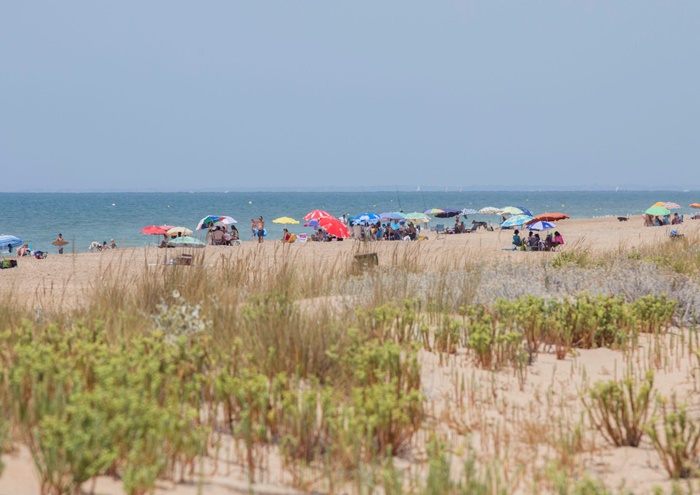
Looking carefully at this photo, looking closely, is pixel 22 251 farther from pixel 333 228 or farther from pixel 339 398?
pixel 339 398

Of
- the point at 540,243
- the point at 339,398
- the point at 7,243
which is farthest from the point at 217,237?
the point at 339,398

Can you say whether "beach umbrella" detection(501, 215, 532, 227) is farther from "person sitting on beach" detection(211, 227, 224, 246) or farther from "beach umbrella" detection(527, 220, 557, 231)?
"person sitting on beach" detection(211, 227, 224, 246)

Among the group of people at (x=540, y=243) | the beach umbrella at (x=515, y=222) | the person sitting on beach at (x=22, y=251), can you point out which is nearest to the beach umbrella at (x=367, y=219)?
the beach umbrella at (x=515, y=222)

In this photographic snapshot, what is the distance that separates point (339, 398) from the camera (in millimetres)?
3947

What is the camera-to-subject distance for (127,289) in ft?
20.8

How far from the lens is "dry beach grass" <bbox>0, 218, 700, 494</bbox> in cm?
302

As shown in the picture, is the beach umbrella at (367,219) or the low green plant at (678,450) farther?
the beach umbrella at (367,219)

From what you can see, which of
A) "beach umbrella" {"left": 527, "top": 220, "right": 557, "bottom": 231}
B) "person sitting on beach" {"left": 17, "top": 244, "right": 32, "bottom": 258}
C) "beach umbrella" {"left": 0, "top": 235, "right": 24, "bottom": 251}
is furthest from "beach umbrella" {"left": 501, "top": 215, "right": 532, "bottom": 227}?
"beach umbrella" {"left": 0, "top": 235, "right": 24, "bottom": 251}

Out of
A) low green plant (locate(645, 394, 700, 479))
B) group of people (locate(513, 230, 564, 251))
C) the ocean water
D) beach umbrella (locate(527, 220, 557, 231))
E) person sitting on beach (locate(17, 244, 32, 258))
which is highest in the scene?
low green plant (locate(645, 394, 700, 479))

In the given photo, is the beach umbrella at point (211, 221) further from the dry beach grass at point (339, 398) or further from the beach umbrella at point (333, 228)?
the dry beach grass at point (339, 398)

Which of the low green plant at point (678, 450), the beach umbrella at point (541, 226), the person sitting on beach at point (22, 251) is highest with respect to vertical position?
the low green plant at point (678, 450)

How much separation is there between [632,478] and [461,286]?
3.82 m

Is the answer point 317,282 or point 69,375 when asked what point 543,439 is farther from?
point 317,282

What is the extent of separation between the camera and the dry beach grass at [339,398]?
3016mm
